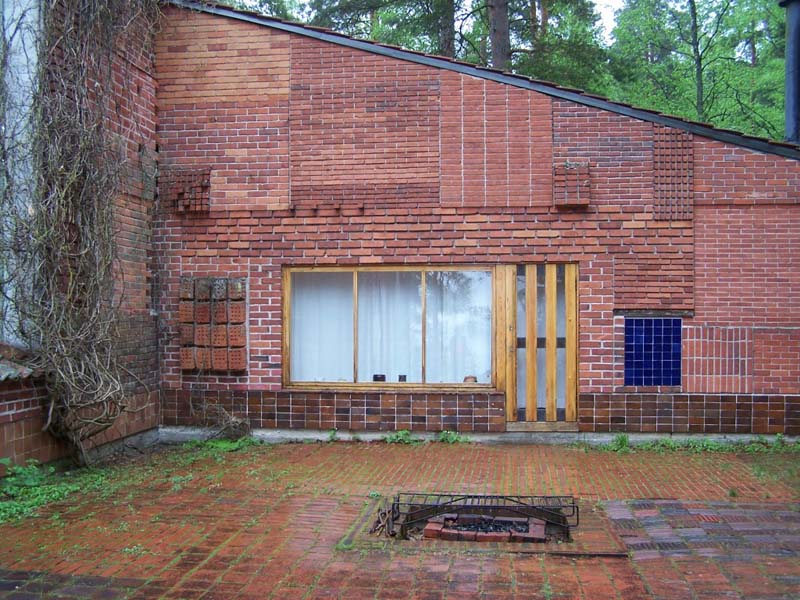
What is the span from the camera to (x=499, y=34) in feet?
53.4

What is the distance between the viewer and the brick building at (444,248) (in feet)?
28.2

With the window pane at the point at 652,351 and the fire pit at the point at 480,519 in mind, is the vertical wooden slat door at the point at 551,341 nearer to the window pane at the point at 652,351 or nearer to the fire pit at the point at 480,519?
the window pane at the point at 652,351

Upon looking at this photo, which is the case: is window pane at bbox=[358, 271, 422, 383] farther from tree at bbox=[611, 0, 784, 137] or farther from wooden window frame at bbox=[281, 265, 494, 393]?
tree at bbox=[611, 0, 784, 137]

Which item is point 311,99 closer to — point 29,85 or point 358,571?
point 29,85

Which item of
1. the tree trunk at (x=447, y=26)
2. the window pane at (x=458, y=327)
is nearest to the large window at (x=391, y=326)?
the window pane at (x=458, y=327)

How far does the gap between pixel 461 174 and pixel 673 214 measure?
2.60 m

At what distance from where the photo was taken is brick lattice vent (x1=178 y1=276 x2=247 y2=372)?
357 inches

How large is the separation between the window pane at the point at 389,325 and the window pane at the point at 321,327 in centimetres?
17

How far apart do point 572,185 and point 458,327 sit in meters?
2.25

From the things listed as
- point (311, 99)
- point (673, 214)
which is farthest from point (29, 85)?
point (673, 214)

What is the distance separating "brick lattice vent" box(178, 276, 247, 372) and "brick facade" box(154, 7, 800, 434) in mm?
151

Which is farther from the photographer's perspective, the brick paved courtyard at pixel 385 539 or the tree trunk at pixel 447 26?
the tree trunk at pixel 447 26

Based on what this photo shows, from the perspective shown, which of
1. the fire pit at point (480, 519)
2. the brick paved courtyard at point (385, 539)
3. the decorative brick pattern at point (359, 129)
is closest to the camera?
the brick paved courtyard at point (385, 539)

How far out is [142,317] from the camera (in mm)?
8906
